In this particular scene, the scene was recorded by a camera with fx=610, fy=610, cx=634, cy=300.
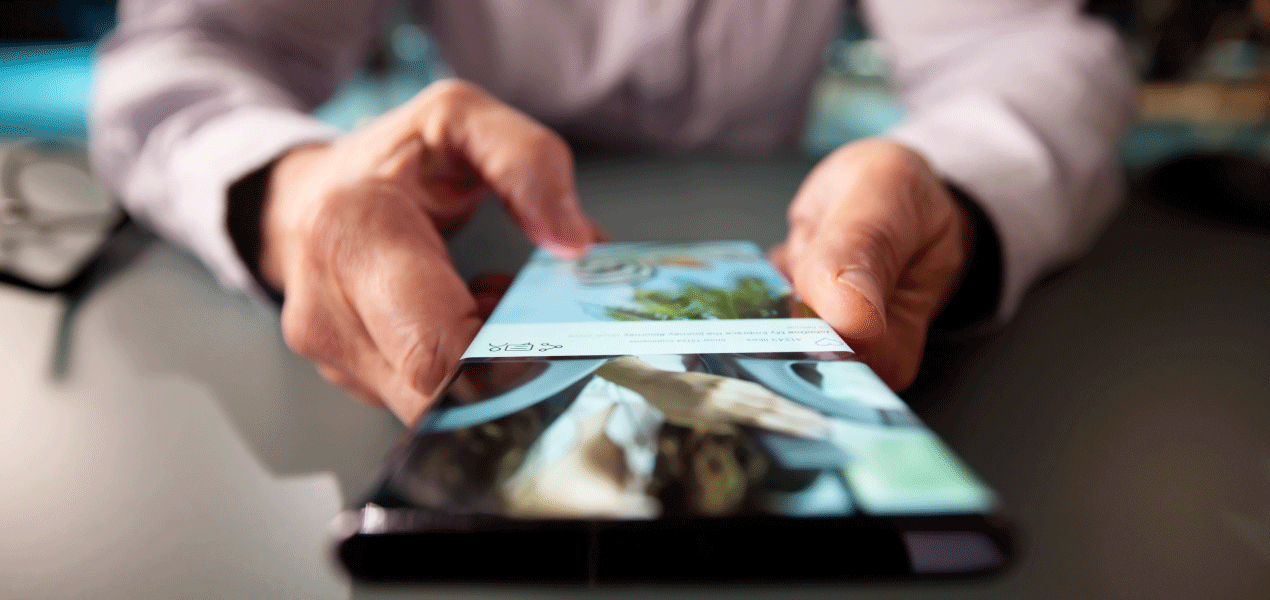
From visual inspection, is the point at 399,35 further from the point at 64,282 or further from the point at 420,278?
the point at 420,278

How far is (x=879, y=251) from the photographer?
0.93ft

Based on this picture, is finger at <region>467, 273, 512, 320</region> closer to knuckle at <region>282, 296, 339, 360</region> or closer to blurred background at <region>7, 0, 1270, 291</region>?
knuckle at <region>282, 296, 339, 360</region>

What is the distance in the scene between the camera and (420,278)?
279 mm

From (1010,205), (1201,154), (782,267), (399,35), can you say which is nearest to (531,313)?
(782,267)

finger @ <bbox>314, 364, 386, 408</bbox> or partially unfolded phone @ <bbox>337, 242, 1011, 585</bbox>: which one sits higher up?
partially unfolded phone @ <bbox>337, 242, 1011, 585</bbox>

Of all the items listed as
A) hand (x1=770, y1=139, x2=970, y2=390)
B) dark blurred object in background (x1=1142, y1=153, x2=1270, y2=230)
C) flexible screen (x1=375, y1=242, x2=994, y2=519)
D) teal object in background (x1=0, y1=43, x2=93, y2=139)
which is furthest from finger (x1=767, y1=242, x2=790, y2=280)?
teal object in background (x1=0, y1=43, x2=93, y2=139)

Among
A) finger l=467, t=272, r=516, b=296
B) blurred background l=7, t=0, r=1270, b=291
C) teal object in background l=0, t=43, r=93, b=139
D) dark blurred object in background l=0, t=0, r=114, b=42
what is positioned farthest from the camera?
teal object in background l=0, t=43, r=93, b=139

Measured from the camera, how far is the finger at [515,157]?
1.20 ft

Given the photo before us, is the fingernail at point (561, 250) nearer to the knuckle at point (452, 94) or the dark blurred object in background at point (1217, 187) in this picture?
the knuckle at point (452, 94)

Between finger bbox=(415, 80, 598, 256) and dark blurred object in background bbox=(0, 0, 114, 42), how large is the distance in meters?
0.66

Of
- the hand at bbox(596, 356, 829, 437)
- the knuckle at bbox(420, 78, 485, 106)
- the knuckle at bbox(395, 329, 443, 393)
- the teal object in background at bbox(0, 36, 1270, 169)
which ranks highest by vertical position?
the knuckle at bbox(420, 78, 485, 106)

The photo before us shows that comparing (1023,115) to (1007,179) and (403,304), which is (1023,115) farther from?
(403,304)

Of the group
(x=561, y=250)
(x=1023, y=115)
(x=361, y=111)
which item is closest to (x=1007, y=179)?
(x=1023, y=115)

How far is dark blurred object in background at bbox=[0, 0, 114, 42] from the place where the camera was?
0.70 meters
